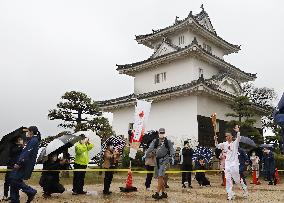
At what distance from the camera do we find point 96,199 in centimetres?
938

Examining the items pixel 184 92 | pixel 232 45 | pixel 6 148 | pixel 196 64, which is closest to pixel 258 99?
pixel 232 45

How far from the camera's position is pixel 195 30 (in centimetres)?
2856

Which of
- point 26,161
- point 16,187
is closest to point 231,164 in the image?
point 26,161

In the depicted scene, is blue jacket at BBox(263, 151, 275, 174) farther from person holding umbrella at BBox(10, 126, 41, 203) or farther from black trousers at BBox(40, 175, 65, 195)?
person holding umbrella at BBox(10, 126, 41, 203)

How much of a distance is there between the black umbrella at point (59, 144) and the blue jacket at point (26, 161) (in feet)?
6.41

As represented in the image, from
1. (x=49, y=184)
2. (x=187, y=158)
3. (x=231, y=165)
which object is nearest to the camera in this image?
(x=231, y=165)

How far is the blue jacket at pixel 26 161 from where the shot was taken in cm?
766

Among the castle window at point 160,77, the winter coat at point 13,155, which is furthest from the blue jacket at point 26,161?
the castle window at point 160,77

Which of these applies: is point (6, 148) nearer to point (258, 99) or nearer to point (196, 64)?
point (196, 64)

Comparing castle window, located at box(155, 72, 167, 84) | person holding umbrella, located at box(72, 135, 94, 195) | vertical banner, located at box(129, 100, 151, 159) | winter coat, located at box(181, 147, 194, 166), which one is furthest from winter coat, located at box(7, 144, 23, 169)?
castle window, located at box(155, 72, 167, 84)

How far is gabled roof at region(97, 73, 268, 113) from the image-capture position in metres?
23.4

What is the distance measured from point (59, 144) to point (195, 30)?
69.7 feet

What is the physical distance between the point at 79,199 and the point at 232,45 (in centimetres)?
2552

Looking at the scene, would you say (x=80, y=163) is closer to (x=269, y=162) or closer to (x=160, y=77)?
(x=269, y=162)
